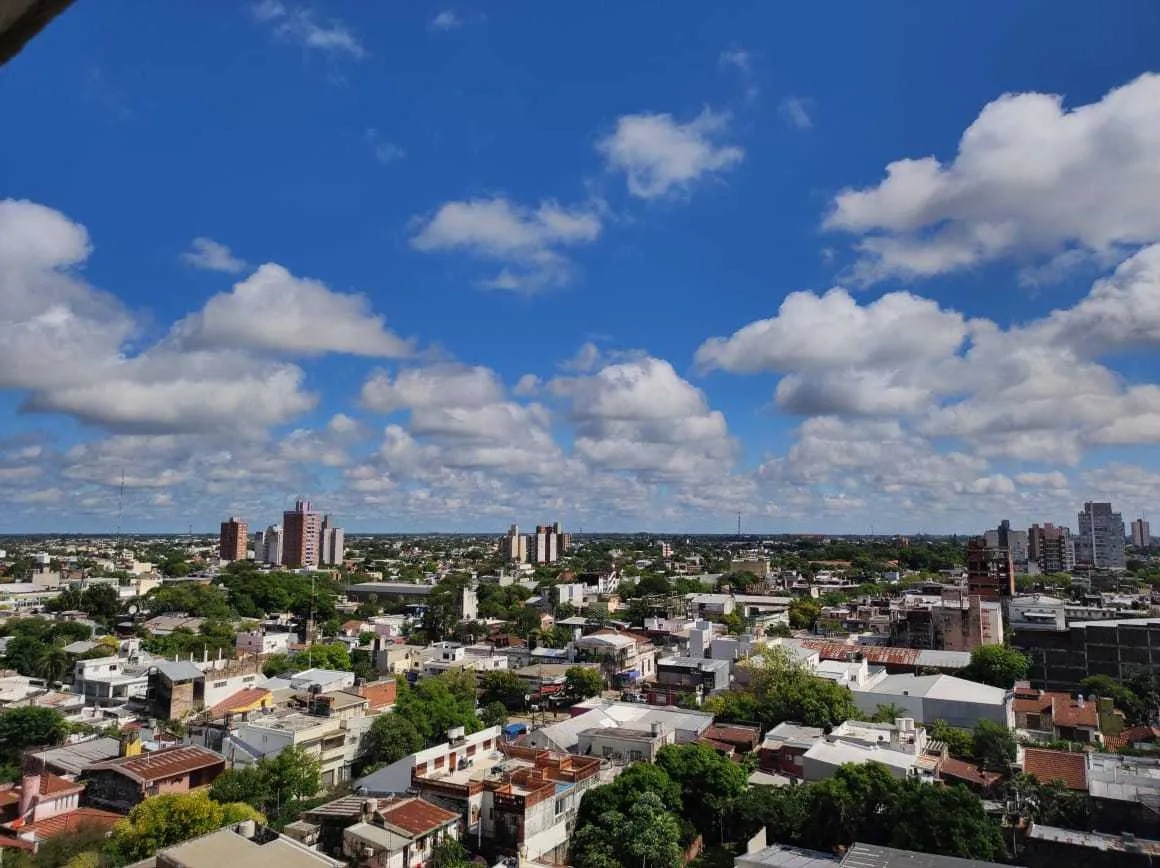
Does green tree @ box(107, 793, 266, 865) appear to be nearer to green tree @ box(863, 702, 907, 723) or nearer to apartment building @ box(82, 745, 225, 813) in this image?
apartment building @ box(82, 745, 225, 813)

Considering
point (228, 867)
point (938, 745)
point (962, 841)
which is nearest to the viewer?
point (228, 867)

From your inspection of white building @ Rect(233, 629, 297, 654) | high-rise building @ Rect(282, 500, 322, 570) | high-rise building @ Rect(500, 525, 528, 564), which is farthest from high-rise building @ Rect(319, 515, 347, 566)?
white building @ Rect(233, 629, 297, 654)

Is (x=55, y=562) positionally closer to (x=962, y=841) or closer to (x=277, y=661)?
(x=277, y=661)

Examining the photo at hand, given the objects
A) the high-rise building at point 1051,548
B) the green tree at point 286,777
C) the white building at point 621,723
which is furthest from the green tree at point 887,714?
the high-rise building at point 1051,548

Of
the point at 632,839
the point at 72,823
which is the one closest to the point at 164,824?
the point at 72,823

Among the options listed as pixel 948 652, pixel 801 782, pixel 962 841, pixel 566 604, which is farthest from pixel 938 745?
pixel 566 604
